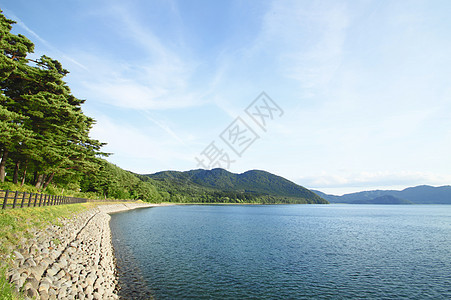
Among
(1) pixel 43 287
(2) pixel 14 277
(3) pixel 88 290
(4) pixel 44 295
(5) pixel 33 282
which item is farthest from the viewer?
(3) pixel 88 290

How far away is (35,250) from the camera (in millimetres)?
14266

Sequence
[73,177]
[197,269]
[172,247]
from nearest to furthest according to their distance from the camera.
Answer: [197,269] → [172,247] → [73,177]

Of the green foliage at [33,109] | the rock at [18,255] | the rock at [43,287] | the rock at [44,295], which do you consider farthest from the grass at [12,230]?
the green foliage at [33,109]

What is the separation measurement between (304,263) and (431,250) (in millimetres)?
22213

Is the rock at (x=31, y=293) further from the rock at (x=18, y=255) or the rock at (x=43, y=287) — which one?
the rock at (x=18, y=255)

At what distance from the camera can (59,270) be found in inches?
554

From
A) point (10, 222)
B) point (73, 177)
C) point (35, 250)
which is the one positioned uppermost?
point (73, 177)

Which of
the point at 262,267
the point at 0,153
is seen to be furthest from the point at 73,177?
the point at 262,267

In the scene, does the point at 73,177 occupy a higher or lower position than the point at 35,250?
higher

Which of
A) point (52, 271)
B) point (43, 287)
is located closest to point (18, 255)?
point (52, 271)

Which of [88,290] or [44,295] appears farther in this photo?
[88,290]

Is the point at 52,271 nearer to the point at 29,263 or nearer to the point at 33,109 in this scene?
the point at 29,263

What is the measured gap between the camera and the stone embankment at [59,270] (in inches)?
431

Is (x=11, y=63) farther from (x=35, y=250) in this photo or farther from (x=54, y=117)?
(x=35, y=250)
